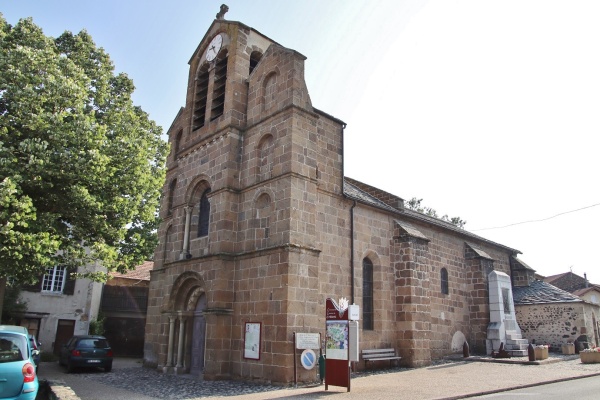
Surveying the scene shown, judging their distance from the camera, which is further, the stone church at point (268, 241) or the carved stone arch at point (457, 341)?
the carved stone arch at point (457, 341)

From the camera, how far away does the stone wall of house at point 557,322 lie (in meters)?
23.3

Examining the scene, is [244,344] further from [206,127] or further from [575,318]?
[575,318]

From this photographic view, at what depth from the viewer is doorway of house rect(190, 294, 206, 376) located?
17.2 metres

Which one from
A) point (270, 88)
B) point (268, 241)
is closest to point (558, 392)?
point (268, 241)

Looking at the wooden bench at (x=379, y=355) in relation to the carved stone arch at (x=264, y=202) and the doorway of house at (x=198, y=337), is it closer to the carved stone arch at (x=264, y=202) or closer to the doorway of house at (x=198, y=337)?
the doorway of house at (x=198, y=337)

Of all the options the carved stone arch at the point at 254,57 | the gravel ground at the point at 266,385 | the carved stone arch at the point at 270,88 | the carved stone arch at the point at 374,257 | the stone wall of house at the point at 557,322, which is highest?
the carved stone arch at the point at 254,57

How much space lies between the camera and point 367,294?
1823cm

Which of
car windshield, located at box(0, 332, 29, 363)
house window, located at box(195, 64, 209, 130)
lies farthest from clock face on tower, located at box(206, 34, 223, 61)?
car windshield, located at box(0, 332, 29, 363)

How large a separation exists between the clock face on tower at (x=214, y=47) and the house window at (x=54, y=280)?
48.0 ft

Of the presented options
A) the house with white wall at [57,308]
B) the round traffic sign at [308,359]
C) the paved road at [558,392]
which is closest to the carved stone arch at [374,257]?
the round traffic sign at [308,359]

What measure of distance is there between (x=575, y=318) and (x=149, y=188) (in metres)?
21.6

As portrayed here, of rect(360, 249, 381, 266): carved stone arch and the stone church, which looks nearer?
the stone church

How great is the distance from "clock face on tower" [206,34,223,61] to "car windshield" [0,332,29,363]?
1446 cm

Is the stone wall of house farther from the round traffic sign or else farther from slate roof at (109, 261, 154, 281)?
slate roof at (109, 261, 154, 281)
